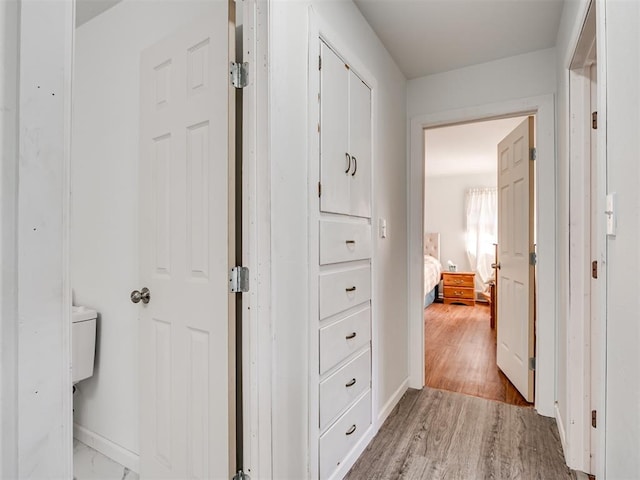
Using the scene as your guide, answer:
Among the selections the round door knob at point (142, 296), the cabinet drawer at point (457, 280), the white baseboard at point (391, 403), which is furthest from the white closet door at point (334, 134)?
the cabinet drawer at point (457, 280)

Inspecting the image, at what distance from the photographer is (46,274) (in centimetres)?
62

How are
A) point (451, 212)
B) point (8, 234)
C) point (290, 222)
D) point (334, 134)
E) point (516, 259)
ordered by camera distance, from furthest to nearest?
point (451, 212), point (516, 259), point (334, 134), point (290, 222), point (8, 234)

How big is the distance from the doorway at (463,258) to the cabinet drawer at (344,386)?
1.20 metres

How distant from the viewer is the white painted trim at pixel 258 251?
1258 mm

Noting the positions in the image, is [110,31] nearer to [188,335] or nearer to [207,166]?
[207,166]

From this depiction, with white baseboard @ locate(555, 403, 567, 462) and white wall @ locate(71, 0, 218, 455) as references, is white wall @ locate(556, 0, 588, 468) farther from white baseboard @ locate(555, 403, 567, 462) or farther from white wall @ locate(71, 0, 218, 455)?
white wall @ locate(71, 0, 218, 455)

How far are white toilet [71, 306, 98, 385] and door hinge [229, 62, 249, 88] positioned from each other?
58.5 inches

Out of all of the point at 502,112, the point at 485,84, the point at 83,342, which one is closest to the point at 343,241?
the point at 83,342

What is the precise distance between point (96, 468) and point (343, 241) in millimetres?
1781

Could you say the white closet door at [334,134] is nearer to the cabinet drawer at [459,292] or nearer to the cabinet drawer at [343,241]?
the cabinet drawer at [343,241]

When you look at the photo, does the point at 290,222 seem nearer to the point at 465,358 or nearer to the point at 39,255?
the point at 39,255

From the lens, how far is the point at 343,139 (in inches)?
70.4

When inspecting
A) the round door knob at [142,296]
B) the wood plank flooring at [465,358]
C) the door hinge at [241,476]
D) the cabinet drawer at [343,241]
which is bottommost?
the wood plank flooring at [465,358]

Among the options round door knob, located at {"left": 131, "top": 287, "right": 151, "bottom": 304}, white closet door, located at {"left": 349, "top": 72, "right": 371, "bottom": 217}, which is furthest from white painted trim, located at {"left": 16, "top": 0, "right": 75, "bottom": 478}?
white closet door, located at {"left": 349, "top": 72, "right": 371, "bottom": 217}
